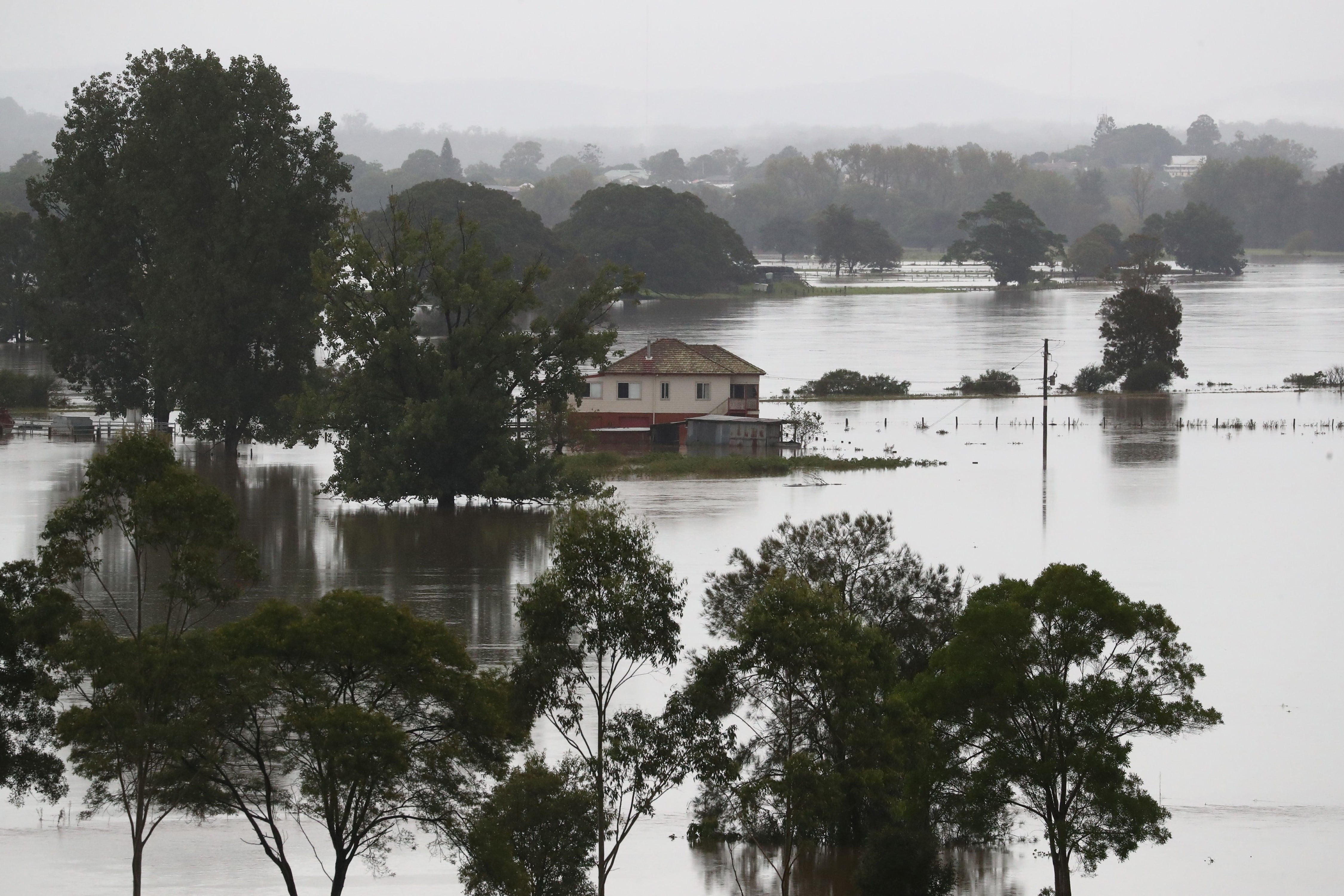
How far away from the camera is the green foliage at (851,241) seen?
17425 centimetres

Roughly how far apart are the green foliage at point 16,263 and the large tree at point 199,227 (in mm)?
40630

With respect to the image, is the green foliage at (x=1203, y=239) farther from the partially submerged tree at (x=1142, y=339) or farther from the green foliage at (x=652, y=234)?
the partially submerged tree at (x=1142, y=339)

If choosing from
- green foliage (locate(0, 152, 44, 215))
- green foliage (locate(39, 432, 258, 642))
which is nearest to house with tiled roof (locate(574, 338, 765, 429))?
green foliage (locate(39, 432, 258, 642))

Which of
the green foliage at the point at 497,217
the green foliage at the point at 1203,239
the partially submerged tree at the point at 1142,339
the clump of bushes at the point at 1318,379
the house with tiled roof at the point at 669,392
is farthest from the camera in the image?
the green foliage at the point at 1203,239

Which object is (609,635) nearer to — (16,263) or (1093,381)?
(1093,381)

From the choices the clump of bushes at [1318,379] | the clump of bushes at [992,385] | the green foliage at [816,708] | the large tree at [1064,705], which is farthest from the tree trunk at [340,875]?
the clump of bushes at [1318,379]

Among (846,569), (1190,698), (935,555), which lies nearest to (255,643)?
(846,569)

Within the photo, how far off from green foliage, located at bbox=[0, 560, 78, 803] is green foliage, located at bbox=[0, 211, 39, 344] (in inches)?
3102

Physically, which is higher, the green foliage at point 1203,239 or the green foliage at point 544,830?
the green foliage at point 1203,239

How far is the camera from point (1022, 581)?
727 inches

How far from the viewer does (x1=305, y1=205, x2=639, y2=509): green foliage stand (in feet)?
137

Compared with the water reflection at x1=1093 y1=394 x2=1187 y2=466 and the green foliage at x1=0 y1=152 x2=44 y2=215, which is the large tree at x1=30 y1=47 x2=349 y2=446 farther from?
the green foliage at x1=0 y1=152 x2=44 y2=215

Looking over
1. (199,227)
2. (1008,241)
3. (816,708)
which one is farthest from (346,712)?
(1008,241)

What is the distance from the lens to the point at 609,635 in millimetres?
16984
